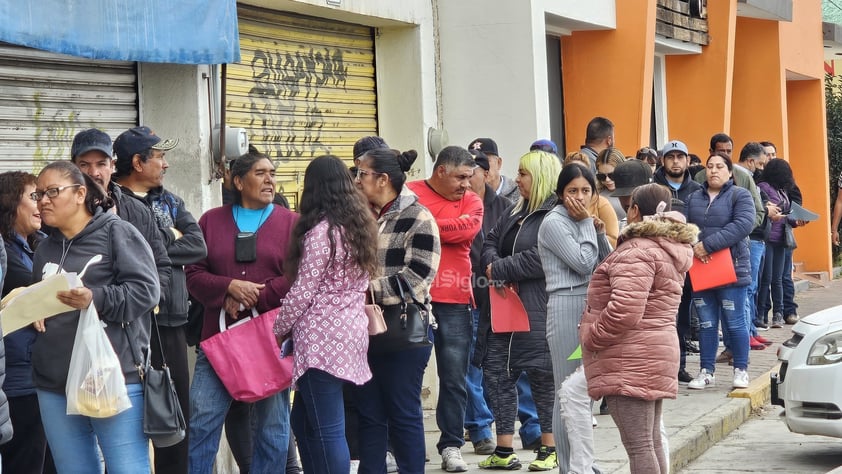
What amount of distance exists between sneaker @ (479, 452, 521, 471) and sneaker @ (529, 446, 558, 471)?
0.15 meters

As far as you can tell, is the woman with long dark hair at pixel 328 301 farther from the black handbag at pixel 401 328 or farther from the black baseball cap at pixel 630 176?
the black baseball cap at pixel 630 176

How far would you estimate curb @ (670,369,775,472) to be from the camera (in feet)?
27.0

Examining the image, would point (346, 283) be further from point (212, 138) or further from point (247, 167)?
point (212, 138)

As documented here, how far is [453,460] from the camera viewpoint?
7527 millimetres

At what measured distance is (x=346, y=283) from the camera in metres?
5.70

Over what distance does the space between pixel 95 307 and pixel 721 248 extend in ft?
21.1

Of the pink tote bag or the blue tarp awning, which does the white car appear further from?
the blue tarp awning

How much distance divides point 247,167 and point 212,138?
1577 mm

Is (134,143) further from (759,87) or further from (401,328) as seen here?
(759,87)

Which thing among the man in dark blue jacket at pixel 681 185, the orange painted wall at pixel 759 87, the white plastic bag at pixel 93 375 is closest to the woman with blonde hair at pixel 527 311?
the white plastic bag at pixel 93 375

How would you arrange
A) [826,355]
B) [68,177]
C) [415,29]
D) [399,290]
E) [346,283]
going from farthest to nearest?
[415,29], [826,355], [399,290], [346,283], [68,177]

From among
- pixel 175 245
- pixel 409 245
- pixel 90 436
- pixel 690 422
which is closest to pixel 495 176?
pixel 690 422

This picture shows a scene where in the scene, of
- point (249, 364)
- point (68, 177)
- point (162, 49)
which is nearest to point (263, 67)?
point (162, 49)

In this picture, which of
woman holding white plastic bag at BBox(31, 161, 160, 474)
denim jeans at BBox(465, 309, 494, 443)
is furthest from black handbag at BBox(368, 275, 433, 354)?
denim jeans at BBox(465, 309, 494, 443)
